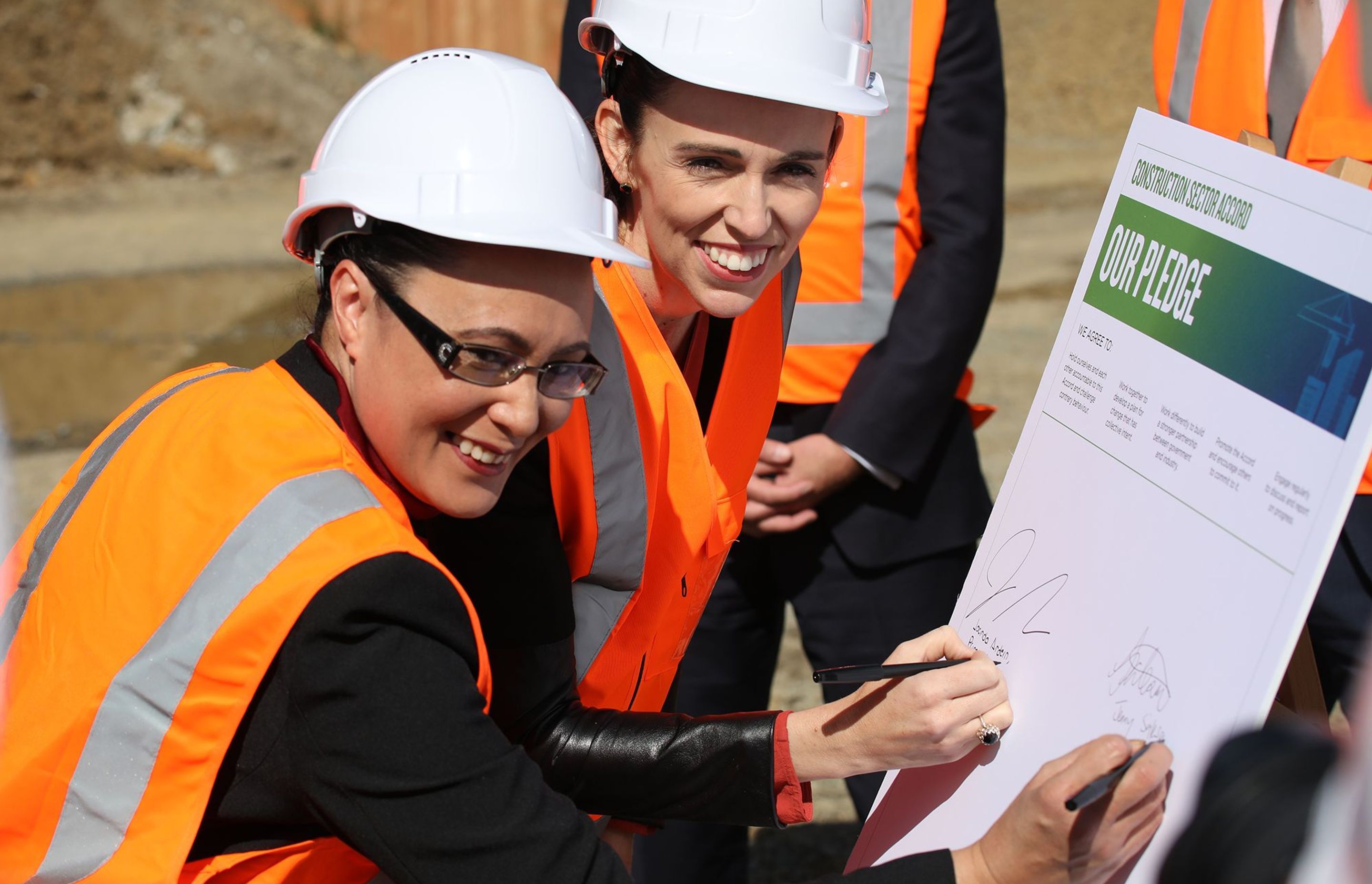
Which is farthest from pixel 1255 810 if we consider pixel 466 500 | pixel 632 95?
pixel 632 95

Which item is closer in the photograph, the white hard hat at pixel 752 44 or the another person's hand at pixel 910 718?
the another person's hand at pixel 910 718

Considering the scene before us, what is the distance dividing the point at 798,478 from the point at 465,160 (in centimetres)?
132

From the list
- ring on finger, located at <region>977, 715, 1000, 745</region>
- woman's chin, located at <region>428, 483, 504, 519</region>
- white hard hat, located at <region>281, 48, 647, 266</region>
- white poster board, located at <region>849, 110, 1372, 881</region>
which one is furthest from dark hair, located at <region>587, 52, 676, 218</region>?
ring on finger, located at <region>977, 715, 1000, 745</region>

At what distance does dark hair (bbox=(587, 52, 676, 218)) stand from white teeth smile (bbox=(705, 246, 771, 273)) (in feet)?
0.53

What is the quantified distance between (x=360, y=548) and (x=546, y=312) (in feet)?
1.19

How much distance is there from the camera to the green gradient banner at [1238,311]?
4.57 feet

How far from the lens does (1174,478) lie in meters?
1.60

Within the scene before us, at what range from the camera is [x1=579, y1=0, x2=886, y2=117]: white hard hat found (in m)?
1.97

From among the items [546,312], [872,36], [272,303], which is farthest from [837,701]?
[272,303]

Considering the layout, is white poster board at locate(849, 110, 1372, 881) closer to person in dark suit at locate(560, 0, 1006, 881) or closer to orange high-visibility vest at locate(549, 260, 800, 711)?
orange high-visibility vest at locate(549, 260, 800, 711)

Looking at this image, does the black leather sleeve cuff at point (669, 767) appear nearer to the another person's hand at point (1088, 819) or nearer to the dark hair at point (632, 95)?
the another person's hand at point (1088, 819)

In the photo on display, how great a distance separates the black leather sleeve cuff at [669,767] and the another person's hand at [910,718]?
7 cm

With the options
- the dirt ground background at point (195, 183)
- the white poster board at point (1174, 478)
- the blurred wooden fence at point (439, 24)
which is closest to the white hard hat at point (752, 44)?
the white poster board at point (1174, 478)

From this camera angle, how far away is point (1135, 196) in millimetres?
1782
